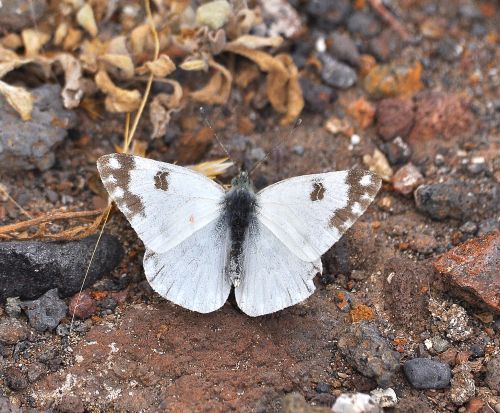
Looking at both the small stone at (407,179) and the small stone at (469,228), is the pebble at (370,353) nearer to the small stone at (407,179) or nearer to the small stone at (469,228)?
the small stone at (469,228)

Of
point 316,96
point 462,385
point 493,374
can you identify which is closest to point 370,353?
point 462,385

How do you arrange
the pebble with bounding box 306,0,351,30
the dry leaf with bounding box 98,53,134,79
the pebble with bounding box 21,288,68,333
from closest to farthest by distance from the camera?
1. the pebble with bounding box 21,288,68,333
2. the dry leaf with bounding box 98,53,134,79
3. the pebble with bounding box 306,0,351,30

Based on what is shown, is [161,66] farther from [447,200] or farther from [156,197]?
[447,200]

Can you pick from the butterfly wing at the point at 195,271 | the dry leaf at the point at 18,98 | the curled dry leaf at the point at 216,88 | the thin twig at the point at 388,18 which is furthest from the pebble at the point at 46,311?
the thin twig at the point at 388,18

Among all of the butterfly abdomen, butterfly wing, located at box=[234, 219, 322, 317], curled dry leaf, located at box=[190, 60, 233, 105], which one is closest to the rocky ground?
curled dry leaf, located at box=[190, 60, 233, 105]

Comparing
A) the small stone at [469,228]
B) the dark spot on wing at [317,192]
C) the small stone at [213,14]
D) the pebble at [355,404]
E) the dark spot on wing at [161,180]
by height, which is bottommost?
the pebble at [355,404]

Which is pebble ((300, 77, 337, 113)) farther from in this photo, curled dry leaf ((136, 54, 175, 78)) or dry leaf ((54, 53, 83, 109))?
dry leaf ((54, 53, 83, 109))
